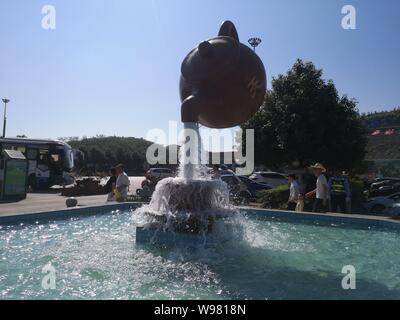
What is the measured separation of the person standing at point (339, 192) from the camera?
12250 millimetres

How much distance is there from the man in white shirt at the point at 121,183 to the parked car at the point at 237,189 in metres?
6.05

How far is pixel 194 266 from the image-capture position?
5.98 meters

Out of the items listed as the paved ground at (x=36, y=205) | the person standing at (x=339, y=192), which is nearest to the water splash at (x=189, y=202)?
the paved ground at (x=36, y=205)

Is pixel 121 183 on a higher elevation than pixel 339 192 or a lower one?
higher

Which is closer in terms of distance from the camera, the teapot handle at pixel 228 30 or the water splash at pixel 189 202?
the water splash at pixel 189 202

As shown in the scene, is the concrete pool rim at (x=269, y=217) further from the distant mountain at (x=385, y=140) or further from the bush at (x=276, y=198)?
the distant mountain at (x=385, y=140)

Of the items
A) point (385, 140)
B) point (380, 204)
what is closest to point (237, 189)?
point (380, 204)

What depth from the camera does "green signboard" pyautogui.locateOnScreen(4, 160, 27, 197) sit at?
1658cm

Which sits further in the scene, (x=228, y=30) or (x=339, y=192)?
(x=339, y=192)

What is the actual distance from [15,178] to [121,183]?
6605 mm

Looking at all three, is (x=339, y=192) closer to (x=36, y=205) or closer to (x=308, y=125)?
(x=308, y=125)

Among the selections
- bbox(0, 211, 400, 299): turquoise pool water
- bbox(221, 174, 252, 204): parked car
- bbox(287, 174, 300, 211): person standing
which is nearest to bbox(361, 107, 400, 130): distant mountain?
bbox(221, 174, 252, 204): parked car

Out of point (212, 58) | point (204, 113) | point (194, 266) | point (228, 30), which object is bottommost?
point (194, 266)
